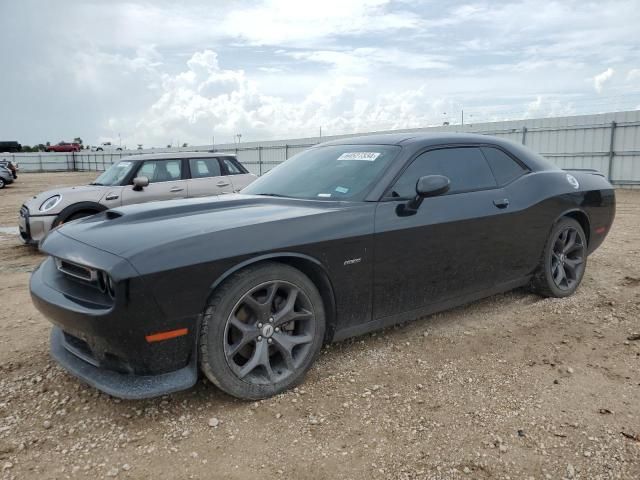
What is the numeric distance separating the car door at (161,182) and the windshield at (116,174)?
0.67 feet

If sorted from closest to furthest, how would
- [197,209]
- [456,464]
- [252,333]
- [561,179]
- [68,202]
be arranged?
[456,464], [252,333], [197,209], [561,179], [68,202]

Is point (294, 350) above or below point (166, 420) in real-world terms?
above

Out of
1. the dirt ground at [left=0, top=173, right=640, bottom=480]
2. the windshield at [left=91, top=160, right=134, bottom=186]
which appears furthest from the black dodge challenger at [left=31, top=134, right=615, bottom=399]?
the windshield at [left=91, top=160, right=134, bottom=186]

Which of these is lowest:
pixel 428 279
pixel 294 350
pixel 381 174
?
pixel 294 350

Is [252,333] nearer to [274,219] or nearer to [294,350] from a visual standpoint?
[294,350]

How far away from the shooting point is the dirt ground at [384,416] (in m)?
2.35

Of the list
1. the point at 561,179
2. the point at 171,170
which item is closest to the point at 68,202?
the point at 171,170

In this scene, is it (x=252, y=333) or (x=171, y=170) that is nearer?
(x=252, y=333)

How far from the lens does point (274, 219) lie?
9.77 ft

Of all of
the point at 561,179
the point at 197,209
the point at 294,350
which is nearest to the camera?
the point at 294,350

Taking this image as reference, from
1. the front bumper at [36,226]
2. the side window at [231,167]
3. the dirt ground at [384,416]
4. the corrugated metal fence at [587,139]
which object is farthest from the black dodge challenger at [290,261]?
the corrugated metal fence at [587,139]

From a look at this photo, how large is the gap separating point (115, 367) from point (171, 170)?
6440mm

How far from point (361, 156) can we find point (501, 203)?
1.21 metres

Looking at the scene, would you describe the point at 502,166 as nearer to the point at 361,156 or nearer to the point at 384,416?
the point at 361,156
